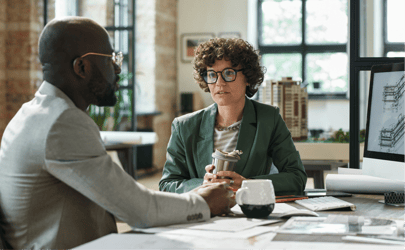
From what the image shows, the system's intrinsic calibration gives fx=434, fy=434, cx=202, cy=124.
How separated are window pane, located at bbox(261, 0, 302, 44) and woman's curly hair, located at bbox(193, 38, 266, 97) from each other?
6.19 m

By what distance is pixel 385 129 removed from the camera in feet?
4.77

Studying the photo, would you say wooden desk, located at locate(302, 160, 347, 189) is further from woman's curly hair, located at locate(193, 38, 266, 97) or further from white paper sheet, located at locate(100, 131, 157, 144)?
white paper sheet, located at locate(100, 131, 157, 144)

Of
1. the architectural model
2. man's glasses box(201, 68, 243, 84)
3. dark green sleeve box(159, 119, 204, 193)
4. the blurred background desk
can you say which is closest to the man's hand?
dark green sleeve box(159, 119, 204, 193)

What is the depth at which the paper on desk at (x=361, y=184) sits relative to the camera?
154 cm

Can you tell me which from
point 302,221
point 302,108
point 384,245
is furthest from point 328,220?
point 302,108

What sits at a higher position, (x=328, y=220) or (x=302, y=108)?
(x=302, y=108)

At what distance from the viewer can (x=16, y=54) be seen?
5586 mm

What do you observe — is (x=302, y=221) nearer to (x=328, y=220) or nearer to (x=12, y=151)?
(x=328, y=220)

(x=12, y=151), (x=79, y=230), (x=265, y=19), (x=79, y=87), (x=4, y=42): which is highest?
(x=265, y=19)

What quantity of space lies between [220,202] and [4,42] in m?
5.27

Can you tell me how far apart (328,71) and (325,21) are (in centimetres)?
90

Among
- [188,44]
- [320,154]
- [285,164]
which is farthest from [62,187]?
[188,44]

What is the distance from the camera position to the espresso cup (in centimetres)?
112

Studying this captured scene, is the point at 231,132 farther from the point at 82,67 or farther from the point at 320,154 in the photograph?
the point at 320,154
